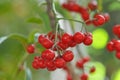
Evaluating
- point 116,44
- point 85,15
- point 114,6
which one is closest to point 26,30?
point 114,6

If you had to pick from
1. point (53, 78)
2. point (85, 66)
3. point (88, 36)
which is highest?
point (88, 36)

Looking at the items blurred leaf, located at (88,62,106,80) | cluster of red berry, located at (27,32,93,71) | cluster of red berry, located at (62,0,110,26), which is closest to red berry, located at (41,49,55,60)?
cluster of red berry, located at (27,32,93,71)

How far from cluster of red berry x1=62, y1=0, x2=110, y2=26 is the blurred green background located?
30 mm

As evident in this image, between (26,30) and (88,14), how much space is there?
523 millimetres

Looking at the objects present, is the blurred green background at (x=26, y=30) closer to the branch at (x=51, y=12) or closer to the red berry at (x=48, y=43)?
the branch at (x=51, y=12)

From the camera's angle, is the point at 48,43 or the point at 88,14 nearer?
the point at 48,43

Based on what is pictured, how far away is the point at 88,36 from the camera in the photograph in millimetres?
710

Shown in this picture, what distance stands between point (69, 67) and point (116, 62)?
2.01ft

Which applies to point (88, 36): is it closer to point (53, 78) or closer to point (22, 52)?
point (22, 52)

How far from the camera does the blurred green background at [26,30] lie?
3.20 ft

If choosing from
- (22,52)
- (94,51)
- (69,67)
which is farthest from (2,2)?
(94,51)

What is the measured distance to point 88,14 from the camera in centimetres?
93

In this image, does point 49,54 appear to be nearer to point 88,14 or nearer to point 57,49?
point 57,49

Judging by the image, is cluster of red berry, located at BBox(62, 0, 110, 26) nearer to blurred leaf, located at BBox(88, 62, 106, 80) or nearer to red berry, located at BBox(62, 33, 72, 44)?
red berry, located at BBox(62, 33, 72, 44)
